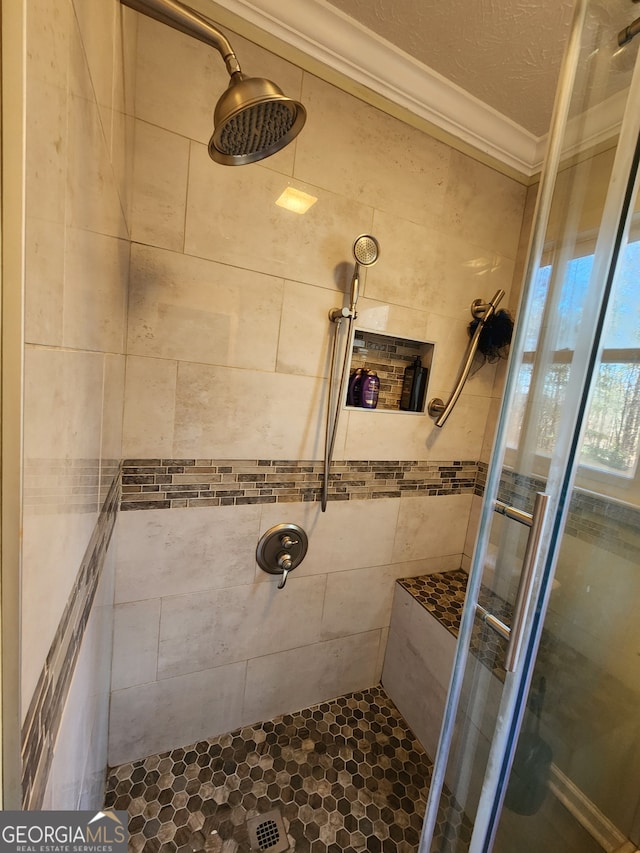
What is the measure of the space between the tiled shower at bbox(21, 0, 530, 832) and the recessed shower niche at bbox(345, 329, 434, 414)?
0.06m

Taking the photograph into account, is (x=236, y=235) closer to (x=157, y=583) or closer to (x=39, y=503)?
(x=39, y=503)

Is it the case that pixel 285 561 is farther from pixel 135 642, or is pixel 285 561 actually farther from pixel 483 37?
pixel 483 37

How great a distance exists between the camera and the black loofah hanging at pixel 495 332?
4.95 ft

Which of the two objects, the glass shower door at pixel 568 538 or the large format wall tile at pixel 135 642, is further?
the large format wall tile at pixel 135 642

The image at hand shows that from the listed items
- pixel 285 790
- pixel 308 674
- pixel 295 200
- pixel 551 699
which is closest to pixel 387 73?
pixel 295 200

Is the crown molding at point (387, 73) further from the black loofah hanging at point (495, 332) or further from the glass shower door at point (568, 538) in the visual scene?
the glass shower door at point (568, 538)

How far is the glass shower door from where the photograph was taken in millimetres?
607

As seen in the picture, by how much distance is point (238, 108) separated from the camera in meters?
0.56

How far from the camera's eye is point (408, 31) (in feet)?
3.56

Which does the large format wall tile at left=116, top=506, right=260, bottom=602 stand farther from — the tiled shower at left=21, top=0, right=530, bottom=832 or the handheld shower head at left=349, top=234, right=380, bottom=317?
the handheld shower head at left=349, top=234, right=380, bottom=317

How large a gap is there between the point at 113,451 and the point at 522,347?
3.17 feet

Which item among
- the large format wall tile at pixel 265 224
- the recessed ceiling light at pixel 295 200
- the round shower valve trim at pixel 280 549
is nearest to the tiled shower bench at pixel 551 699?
the round shower valve trim at pixel 280 549

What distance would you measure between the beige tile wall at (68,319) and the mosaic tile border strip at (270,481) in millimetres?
368

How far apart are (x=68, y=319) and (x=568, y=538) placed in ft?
3.32
